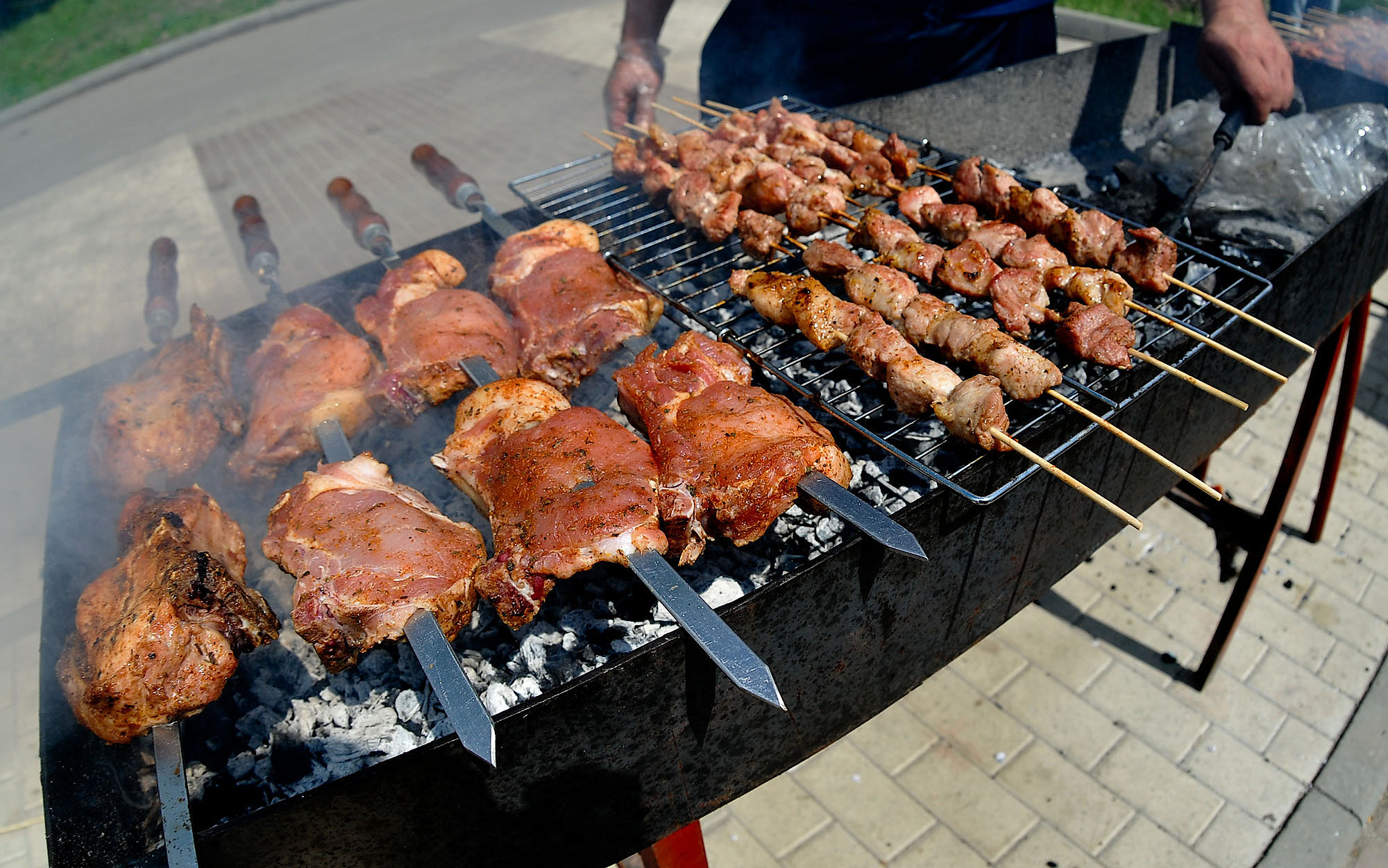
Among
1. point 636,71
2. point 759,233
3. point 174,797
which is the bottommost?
point 174,797

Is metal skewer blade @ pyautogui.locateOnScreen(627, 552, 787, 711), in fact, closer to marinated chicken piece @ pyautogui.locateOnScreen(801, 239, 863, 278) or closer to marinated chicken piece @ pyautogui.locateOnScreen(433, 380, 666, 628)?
marinated chicken piece @ pyautogui.locateOnScreen(433, 380, 666, 628)

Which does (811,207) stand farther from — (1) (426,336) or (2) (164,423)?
(2) (164,423)

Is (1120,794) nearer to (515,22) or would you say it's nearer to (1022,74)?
(1022,74)

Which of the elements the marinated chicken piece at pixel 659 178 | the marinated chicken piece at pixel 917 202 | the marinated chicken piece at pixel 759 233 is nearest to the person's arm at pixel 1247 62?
the marinated chicken piece at pixel 917 202

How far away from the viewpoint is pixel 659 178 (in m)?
3.72

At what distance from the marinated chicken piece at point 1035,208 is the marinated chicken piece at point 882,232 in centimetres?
40

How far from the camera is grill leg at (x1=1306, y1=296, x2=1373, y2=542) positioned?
3.61 m

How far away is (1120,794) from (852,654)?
7.04 ft

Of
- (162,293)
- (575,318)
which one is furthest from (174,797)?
(162,293)

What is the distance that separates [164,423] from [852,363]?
2.43 metres

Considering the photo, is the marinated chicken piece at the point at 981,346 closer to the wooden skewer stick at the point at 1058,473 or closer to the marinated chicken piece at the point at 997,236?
the wooden skewer stick at the point at 1058,473

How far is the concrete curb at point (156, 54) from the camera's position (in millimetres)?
12297

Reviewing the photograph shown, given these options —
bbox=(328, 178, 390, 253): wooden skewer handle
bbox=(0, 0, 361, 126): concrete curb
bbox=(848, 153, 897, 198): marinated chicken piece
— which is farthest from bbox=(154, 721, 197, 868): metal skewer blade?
bbox=(0, 0, 361, 126): concrete curb

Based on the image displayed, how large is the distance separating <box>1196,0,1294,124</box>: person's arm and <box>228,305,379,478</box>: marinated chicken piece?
3.59m
